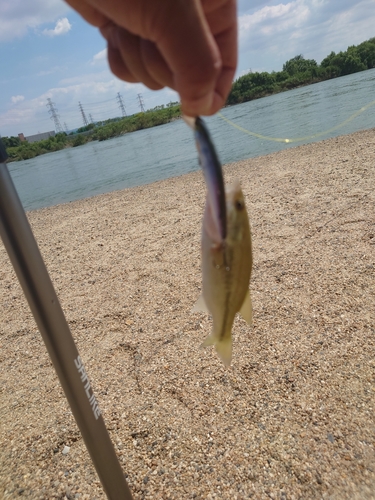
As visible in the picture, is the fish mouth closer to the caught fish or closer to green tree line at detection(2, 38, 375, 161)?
the caught fish

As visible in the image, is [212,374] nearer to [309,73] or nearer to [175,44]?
[175,44]

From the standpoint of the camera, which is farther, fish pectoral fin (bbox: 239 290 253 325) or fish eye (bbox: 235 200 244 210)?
fish pectoral fin (bbox: 239 290 253 325)

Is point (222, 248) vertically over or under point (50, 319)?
over

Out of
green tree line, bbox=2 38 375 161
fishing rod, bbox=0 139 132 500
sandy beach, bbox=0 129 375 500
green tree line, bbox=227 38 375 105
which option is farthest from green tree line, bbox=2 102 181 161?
fishing rod, bbox=0 139 132 500

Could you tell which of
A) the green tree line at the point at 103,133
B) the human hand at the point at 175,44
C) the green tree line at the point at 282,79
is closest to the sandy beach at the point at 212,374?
the human hand at the point at 175,44

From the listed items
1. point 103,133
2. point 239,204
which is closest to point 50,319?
point 239,204

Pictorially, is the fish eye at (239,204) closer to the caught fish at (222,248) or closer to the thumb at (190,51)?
the caught fish at (222,248)

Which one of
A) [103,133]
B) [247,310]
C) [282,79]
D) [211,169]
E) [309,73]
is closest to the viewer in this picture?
[211,169]
